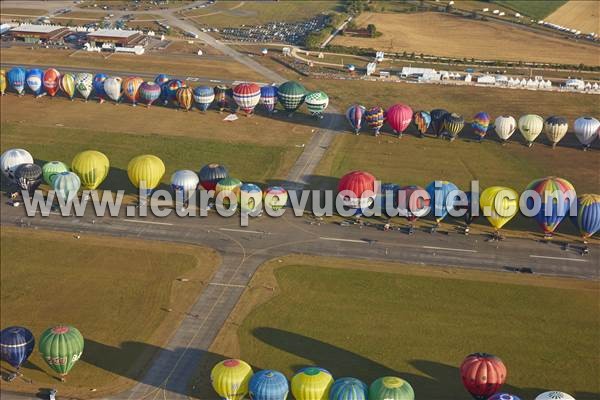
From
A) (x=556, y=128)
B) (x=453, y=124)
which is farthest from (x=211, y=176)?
(x=556, y=128)

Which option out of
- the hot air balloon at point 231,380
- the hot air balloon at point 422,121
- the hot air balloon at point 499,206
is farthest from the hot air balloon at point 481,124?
the hot air balloon at point 231,380

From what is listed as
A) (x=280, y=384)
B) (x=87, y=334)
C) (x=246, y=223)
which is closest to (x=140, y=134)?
(x=246, y=223)

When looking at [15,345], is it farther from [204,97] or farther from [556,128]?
[556,128]

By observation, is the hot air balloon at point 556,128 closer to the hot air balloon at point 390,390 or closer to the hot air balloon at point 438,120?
the hot air balloon at point 438,120

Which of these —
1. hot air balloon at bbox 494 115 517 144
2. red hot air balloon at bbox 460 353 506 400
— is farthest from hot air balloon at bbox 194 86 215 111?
red hot air balloon at bbox 460 353 506 400

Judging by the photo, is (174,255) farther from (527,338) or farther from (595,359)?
(595,359)

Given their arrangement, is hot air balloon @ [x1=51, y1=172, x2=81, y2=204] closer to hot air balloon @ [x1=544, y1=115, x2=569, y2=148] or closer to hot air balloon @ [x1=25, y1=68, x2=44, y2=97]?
hot air balloon @ [x1=25, y1=68, x2=44, y2=97]
